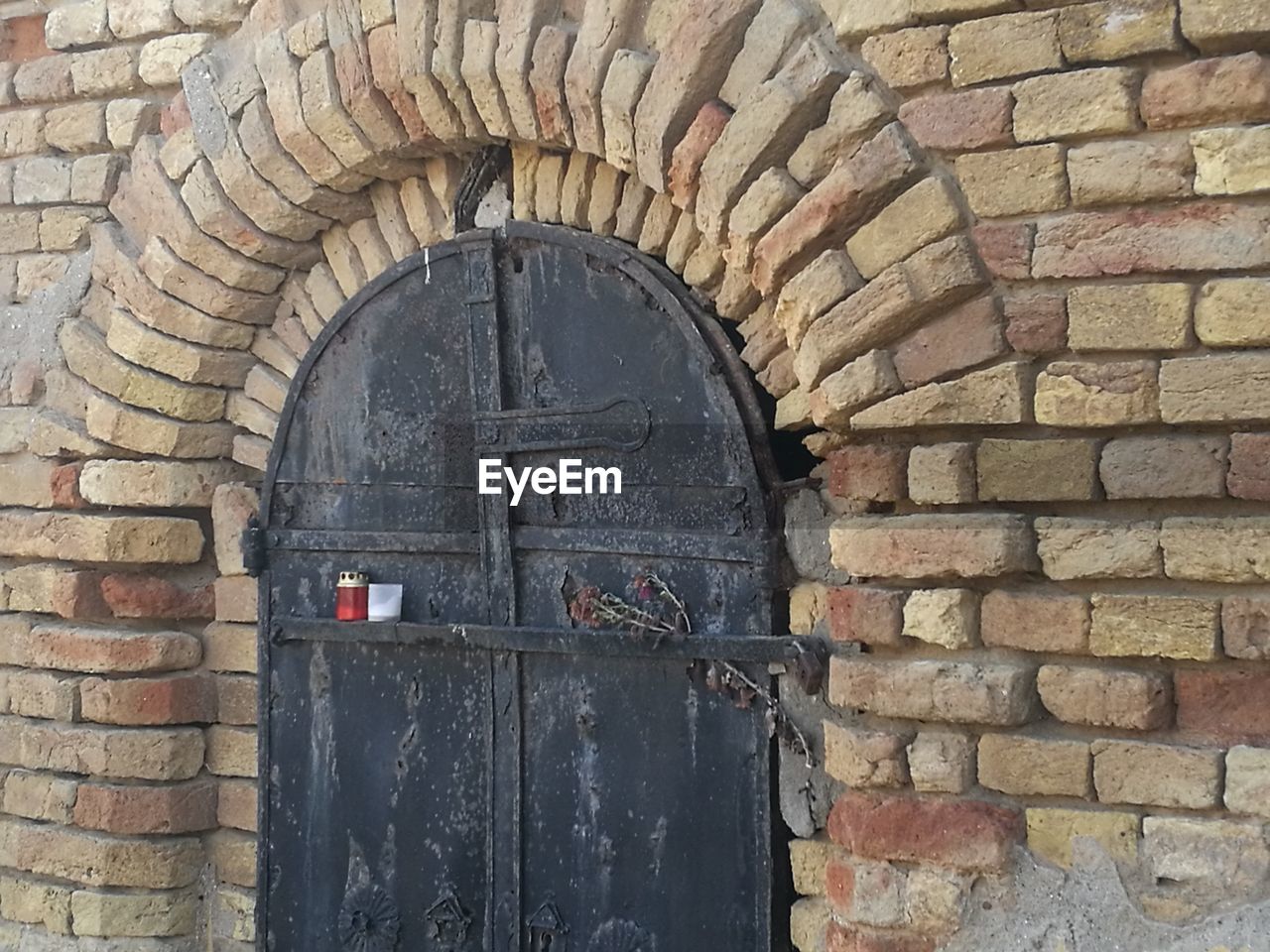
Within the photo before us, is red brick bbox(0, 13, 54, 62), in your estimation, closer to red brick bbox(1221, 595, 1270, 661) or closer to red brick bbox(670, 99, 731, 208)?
red brick bbox(670, 99, 731, 208)

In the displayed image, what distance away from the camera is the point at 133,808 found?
388 centimetres

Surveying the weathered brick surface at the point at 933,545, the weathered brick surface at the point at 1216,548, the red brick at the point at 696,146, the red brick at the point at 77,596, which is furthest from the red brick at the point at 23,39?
the weathered brick surface at the point at 1216,548

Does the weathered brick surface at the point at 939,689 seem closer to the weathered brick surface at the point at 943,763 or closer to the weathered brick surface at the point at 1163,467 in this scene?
the weathered brick surface at the point at 943,763

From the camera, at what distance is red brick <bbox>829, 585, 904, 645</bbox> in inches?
108

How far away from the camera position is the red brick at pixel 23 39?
4168 millimetres

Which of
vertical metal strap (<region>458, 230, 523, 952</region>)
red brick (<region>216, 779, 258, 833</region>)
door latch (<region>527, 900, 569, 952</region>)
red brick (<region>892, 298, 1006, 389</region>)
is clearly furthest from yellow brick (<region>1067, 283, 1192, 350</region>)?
red brick (<region>216, 779, 258, 833</region>)

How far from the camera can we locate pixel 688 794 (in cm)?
319

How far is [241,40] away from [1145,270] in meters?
2.35

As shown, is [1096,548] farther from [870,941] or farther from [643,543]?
[643,543]

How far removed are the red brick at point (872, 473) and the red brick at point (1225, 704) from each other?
584mm

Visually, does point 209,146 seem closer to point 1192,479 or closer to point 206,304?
point 206,304

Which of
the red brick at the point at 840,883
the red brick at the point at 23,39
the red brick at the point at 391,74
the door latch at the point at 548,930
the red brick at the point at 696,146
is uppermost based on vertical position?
the red brick at the point at 23,39

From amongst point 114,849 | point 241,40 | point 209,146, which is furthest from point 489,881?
point 241,40

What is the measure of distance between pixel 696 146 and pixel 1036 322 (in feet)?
2.49
